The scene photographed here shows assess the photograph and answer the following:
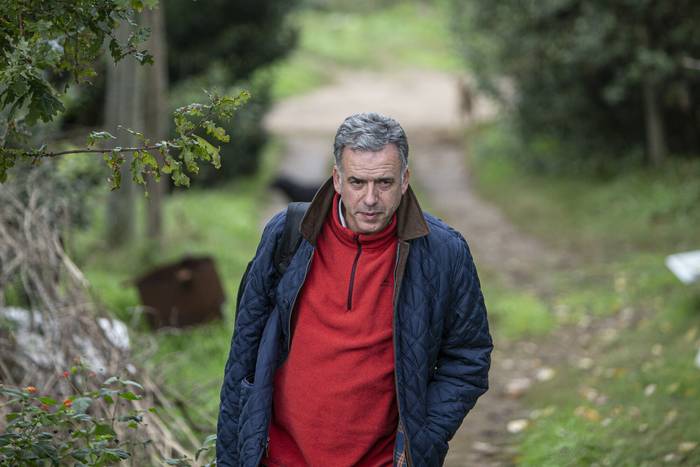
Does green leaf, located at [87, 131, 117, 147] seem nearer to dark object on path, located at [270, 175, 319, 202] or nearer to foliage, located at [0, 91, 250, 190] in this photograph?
foliage, located at [0, 91, 250, 190]

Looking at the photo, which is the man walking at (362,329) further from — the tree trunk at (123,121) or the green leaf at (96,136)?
the tree trunk at (123,121)

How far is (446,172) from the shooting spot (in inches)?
790

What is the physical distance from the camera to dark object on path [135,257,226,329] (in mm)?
8555

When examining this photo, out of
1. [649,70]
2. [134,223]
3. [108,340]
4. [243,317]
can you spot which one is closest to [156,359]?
[108,340]

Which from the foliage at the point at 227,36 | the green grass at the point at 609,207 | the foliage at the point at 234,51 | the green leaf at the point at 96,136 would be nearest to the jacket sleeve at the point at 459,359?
the green leaf at the point at 96,136

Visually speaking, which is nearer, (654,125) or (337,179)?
(337,179)

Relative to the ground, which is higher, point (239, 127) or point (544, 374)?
point (239, 127)

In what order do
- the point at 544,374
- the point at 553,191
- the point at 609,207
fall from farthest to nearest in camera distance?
1. the point at 553,191
2. the point at 609,207
3. the point at 544,374

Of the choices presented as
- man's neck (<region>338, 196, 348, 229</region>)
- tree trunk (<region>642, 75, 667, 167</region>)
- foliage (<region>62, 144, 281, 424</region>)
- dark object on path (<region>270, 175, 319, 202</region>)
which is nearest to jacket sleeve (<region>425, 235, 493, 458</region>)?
man's neck (<region>338, 196, 348, 229</region>)

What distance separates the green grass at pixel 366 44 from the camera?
3247cm

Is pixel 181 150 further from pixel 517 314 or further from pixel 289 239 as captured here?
pixel 517 314

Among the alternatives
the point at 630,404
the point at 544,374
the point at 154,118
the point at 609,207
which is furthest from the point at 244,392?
the point at 609,207

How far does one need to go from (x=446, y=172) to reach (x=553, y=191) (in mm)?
4472

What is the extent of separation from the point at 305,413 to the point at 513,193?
537 inches
